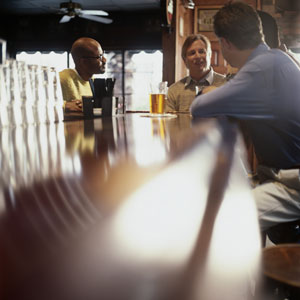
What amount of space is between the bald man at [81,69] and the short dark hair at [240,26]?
66.6 inches

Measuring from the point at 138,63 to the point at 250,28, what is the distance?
888 centimetres

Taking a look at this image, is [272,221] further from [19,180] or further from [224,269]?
[19,180]

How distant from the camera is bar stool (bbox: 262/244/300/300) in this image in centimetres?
114

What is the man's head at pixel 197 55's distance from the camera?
3.97 m

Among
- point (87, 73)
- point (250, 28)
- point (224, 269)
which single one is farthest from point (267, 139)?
point (87, 73)

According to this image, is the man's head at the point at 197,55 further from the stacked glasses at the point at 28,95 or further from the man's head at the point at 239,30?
the stacked glasses at the point at 28,95

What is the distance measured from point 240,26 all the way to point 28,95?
140cm

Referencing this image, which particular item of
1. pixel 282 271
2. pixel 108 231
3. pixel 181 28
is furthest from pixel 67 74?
pixel 108 231

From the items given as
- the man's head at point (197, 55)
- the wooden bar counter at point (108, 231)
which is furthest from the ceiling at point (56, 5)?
the wooden bar counter at point (108, 231)

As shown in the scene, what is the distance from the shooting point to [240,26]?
7.59 feet

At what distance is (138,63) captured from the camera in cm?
1099

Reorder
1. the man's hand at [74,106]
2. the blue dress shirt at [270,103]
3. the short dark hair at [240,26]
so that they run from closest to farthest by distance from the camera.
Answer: the blue dress shirt at [270,103] → the short dark hair at [240,26] → the man's hand at [74,106]

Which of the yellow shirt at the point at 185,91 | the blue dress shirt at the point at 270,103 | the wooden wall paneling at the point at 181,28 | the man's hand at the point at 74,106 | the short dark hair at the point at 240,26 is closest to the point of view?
the blue dress shirt at the point at 270,103

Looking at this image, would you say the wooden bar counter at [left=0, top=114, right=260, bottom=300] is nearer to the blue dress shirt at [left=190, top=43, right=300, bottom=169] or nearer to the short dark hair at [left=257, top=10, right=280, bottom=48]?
the blue dress shirt at [left=190, top=43, right=300, bottom=169]
